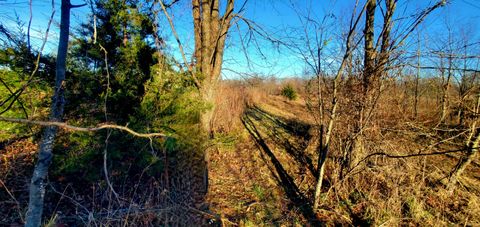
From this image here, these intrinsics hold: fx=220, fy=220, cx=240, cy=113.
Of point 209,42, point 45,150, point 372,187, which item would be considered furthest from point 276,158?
point 45,150

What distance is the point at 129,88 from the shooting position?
4.01 metres

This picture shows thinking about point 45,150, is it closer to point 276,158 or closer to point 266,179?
point 266,179

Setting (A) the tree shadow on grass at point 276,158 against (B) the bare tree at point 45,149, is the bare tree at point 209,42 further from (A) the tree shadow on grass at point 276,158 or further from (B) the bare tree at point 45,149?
(B) the bare tree at point 45,149

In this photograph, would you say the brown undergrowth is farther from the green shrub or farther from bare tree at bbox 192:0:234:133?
the green shrub

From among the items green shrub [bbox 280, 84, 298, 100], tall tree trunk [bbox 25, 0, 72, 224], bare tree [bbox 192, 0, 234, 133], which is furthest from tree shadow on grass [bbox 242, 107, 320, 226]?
green shrub [bbox 280, 84, 298, 100]

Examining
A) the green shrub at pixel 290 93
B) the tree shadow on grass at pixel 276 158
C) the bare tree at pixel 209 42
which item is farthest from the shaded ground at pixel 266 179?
the green shrub at pixel 290 93

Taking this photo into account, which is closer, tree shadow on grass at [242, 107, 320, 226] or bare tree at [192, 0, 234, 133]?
tree shadow on grass at [242, 107, 320, 226]

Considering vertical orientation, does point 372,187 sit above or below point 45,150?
below

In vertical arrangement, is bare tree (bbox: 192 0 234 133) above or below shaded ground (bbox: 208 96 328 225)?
above

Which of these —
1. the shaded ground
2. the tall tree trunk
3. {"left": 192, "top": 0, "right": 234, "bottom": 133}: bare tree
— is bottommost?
the shaded ground

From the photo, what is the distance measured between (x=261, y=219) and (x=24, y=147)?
5.70 m

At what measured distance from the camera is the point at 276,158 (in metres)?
6.09

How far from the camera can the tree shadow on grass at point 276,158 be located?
4.18 m

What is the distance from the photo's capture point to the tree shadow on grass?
418 centimetres
